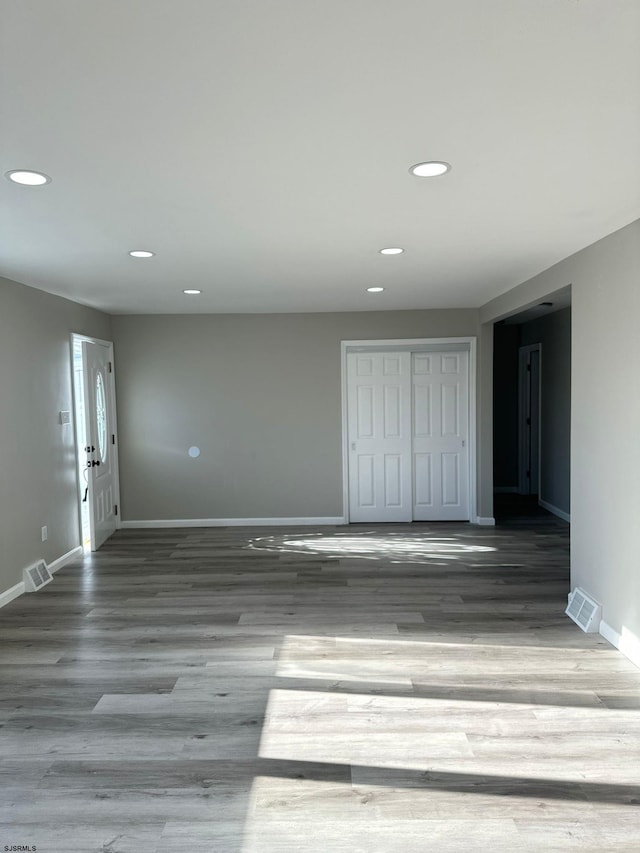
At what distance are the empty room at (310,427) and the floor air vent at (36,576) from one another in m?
0.05

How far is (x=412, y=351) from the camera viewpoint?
673cm

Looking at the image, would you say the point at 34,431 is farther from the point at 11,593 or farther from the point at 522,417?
the point at 522,417

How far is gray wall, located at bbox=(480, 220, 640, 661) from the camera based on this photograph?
10.5ft

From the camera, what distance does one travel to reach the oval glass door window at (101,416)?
6.13 metres

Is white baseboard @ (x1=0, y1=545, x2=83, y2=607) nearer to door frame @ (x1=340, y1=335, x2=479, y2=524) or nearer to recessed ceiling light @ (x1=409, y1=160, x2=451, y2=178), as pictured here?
door frame @ (x1=340, y1=335, x2=479, y2=524)

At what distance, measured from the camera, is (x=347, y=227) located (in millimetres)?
3148

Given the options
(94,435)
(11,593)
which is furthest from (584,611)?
(94,435)

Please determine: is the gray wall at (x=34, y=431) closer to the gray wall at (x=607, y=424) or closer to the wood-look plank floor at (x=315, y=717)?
the wood-look plank floor at (x=315, y=717)

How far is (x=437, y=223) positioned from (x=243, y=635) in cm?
275

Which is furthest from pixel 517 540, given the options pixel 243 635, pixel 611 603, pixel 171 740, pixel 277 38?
pixel 277 38

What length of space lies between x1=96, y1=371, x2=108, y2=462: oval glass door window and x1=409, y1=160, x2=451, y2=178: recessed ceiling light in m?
4.68

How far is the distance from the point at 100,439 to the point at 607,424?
4932 millimetres

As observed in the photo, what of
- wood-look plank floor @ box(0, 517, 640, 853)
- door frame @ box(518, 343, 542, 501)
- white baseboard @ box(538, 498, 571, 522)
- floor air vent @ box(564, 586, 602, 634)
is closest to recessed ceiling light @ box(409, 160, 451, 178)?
wood-look plank floor @ box(0, 517, 640, 853)

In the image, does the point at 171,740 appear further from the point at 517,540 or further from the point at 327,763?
the point at 517,540
